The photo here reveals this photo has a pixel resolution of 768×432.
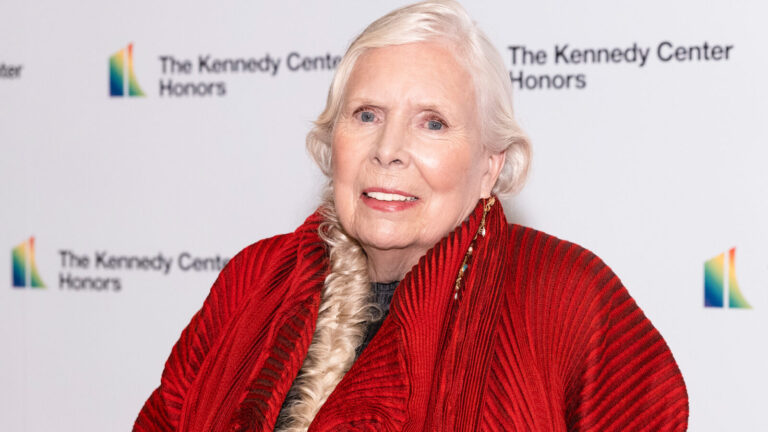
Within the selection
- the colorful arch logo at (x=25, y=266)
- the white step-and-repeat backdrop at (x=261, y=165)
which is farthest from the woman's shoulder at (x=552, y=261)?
the colorful arch logo at (x=25, y=266)

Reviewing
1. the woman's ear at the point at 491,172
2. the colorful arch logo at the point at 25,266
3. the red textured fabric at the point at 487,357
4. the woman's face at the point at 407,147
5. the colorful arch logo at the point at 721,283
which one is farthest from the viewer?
the colorful arch logo at the point at 25,266

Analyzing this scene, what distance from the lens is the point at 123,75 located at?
3.37m

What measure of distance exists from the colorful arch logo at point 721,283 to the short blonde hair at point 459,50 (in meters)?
1.07

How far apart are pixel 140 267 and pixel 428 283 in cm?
185

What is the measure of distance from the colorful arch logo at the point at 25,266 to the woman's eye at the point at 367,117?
2.09m

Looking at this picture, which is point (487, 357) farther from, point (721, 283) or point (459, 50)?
point (721, 283)

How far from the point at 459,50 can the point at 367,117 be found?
0.74 feet

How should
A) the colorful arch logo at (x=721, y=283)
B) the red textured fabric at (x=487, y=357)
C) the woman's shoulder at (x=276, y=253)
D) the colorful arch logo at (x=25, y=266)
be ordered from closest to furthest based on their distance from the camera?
the red textured fabric at (x=487, y=357), the woman's shoulder at (x=276, y=253), the colorful arch logo at (x=721, y=283), the colorful arch logo at (x=25, y=266)

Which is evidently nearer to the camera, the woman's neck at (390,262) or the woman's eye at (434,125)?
the woman's eye at (434,125)

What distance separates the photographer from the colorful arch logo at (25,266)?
350cm

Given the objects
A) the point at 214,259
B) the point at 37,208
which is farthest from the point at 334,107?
the point at 37,208

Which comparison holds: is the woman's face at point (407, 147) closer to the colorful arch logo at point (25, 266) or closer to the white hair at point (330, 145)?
the white hair at point (330, 145)

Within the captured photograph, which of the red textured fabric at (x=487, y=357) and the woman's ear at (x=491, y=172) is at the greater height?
the woman's ear at (x=491, y=172)

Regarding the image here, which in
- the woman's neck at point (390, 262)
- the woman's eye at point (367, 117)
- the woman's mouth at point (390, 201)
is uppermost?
the woman's eye at point (367, 117)
